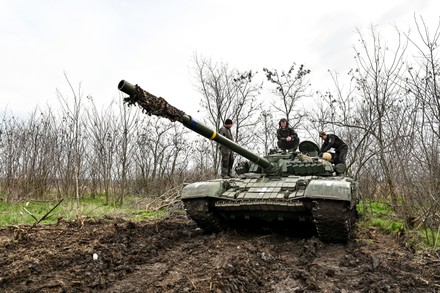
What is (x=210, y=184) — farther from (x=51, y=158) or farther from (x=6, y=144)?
(x=6, y=144)

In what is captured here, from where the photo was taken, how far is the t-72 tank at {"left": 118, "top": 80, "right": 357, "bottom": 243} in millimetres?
5430

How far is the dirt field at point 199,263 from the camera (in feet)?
13.6

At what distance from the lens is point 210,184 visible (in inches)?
278

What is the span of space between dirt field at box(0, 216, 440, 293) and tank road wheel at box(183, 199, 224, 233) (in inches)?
10.1

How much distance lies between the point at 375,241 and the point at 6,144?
13958 millimetres

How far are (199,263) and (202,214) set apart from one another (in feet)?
6.04

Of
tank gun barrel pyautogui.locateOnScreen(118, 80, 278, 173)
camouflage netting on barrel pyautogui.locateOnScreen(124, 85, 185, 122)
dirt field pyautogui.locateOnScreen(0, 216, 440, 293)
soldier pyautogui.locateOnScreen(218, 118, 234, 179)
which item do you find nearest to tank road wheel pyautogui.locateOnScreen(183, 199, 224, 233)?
dirt field pyautogui.locateOnScreen(0, 216, 440, 293)

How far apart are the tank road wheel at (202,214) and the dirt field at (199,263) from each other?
258mm

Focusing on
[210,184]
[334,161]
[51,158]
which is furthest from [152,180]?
[210,184]

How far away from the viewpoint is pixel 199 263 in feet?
16.9

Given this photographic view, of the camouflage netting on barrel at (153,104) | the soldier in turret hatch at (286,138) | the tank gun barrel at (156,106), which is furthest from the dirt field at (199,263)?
the soldier in turret hatch at (286,138)

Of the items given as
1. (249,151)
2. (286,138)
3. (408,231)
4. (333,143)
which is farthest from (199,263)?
(333,143)

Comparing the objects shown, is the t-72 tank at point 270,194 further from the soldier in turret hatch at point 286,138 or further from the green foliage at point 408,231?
the soldier in turret hatch at point 286,138

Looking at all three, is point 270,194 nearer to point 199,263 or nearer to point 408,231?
point 199,263
